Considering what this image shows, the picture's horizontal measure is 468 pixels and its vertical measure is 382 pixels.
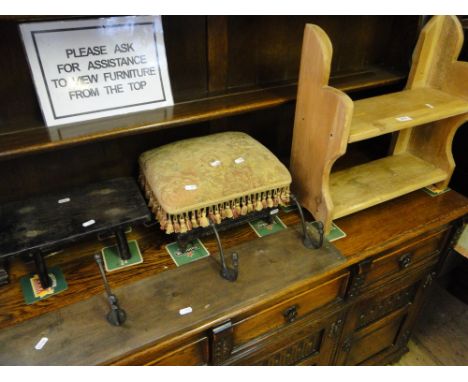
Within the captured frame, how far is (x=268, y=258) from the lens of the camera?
107cm

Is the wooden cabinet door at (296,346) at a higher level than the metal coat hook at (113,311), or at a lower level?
lower

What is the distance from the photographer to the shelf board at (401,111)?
103 centimetres

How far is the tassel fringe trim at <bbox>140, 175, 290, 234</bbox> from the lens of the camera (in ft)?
3.25

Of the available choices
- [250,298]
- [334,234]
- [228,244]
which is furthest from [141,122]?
[334,234]

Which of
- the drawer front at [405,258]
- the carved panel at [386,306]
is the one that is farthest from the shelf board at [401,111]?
the carved panel at [386,306]

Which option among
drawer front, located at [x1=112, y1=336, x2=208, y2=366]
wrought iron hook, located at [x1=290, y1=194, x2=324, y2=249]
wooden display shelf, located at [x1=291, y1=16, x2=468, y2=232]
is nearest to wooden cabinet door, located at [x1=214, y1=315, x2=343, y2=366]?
Answer: drawer front, located at [x1=112, y1=336, x2=208, y2=366]

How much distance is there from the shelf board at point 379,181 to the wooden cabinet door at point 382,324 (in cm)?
36

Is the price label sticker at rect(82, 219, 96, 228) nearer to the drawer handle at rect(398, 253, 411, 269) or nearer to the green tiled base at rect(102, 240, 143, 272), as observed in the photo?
the green tiled base at rect(102, 240, 143, 272)

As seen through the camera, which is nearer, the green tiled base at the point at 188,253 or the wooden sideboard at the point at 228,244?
the wooden sideboard at the point at 228,244

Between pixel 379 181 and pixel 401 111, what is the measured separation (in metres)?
0.25

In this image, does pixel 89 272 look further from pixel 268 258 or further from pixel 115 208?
pixel 268 258

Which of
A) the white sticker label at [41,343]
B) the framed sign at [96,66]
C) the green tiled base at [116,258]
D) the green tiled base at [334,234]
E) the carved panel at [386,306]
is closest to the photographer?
the white sticker label at [41,343]

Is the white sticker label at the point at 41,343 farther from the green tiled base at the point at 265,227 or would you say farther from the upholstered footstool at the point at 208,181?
the green tiled base at the point at 265,227

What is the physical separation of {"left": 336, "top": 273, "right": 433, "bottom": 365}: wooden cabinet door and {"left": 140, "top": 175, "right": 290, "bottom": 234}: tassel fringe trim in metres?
0.51
